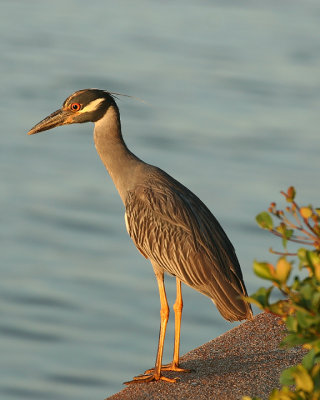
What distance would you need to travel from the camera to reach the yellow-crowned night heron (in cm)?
704

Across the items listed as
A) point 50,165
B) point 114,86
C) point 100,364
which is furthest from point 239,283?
point 114,86

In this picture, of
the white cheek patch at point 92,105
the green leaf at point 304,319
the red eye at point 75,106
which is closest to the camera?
the green leaf at point 304,319

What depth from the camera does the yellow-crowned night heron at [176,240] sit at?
7.04 metres

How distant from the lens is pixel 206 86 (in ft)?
52.0

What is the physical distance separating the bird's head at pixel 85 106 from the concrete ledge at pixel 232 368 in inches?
77.3

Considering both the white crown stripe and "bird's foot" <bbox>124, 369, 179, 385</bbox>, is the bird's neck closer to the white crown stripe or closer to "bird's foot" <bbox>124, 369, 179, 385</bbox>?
the white crown stripe

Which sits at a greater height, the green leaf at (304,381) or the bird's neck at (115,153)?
the bird's neck at (115,153)

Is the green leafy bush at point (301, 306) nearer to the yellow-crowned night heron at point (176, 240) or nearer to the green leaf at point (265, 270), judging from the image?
the green leaf at point (265, 270)

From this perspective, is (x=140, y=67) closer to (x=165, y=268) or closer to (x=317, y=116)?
(x=317, y=116)

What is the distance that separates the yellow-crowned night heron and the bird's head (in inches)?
14.3

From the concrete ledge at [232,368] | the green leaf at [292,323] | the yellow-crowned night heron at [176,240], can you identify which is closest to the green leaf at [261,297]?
the green leaf at [292,323]

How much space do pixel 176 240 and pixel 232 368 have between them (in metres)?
1.13

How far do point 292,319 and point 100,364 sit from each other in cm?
621

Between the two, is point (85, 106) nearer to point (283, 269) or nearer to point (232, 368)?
point (232, 368)
